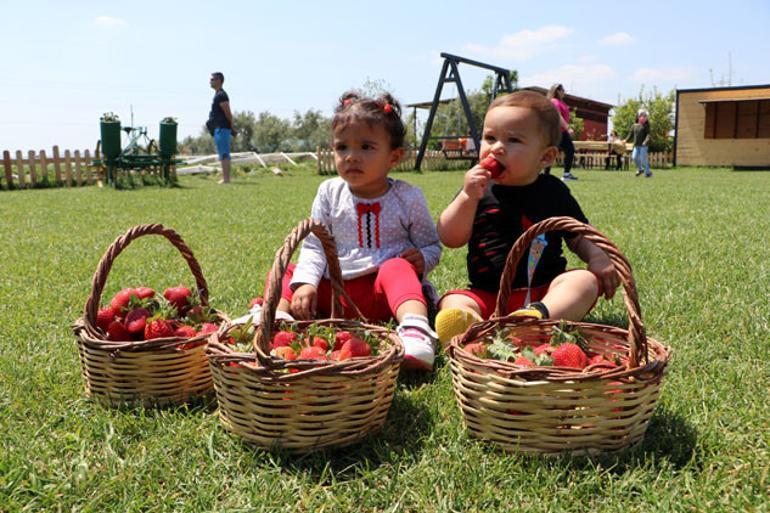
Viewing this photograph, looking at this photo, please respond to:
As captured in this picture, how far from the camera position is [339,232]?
293 centimetres

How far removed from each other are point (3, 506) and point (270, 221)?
4937 mm

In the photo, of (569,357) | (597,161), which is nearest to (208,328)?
(569,357)

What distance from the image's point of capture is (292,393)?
1592mm

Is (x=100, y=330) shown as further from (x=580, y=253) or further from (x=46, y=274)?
(x=46, y=274)

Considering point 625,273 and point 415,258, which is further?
point 415,258

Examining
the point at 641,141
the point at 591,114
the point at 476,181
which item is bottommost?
the point at 476,181

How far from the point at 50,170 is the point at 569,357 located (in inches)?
603

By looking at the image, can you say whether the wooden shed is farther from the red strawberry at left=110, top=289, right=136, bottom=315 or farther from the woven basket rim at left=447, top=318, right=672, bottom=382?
the red strawberry at left=110, top=289, right=136, bottom=315

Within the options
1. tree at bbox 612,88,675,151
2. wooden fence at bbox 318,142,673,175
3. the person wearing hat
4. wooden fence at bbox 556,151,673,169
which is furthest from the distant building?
the person wearing hat

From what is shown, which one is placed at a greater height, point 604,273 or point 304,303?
point 604,273

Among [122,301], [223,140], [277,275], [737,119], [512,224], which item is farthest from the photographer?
[737,119]

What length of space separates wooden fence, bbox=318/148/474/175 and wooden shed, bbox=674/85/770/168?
9.79 metres

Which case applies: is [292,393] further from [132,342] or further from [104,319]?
[104,319]

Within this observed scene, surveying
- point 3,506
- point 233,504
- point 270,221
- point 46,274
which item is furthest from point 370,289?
point 270,221
